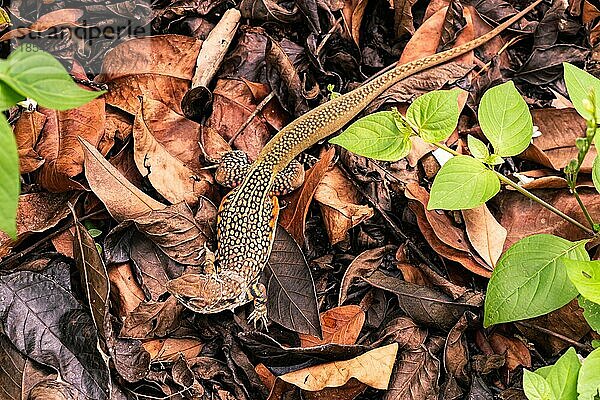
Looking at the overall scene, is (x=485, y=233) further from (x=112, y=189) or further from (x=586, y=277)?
(x=112, y=189)

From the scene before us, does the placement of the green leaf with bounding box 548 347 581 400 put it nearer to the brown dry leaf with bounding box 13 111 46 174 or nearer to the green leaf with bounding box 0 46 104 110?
the green leaf with bounding box 0 46 104 110

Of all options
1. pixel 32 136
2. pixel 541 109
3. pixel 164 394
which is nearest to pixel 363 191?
pixel 541 109

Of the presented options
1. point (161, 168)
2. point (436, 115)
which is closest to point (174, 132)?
point (161, 168)

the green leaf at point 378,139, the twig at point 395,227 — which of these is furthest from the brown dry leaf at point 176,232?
the green leaf at point 378,139

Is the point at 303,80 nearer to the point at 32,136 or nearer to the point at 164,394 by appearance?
the point at 32,136

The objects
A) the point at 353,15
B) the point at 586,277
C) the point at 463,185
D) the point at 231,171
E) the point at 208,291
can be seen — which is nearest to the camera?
the point at 586,277
